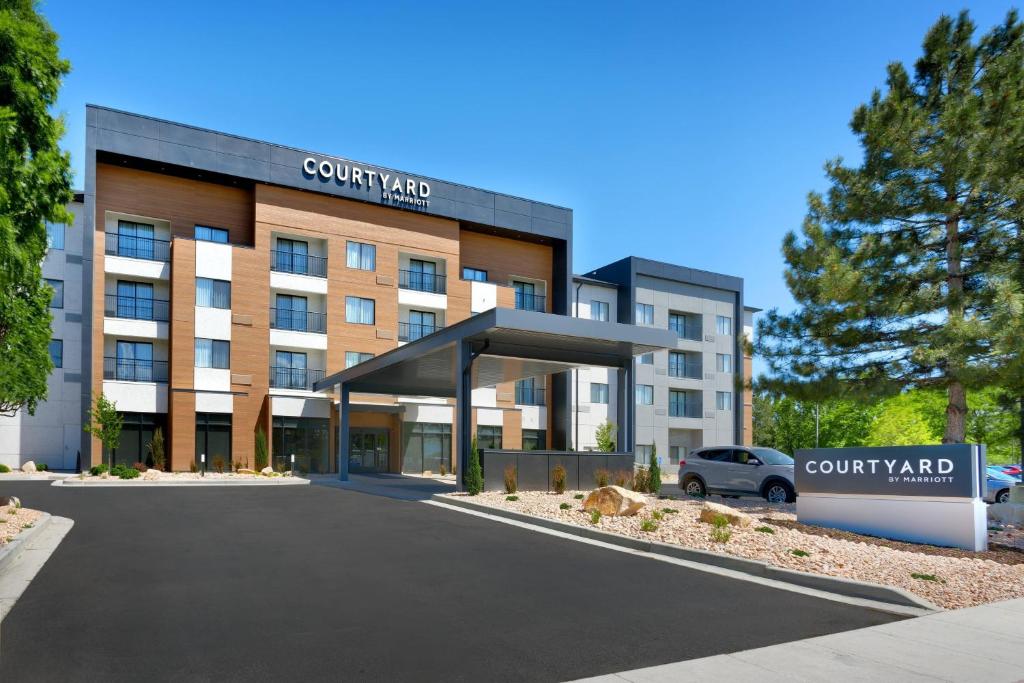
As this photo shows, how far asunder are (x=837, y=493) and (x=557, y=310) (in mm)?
33027

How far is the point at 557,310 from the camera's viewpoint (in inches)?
1823

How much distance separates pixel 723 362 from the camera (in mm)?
54438

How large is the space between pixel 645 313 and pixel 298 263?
23334 mm

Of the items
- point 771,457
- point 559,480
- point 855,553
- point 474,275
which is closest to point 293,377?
point 474,275

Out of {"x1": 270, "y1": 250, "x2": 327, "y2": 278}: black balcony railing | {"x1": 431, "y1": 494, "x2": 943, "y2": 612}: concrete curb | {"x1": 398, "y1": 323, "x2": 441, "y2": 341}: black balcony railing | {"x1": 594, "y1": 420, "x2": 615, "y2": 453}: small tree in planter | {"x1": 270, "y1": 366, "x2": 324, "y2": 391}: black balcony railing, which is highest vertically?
{"x1": 270, "y1": 250, "x2": 327, "y2": 278}: black balcony railing

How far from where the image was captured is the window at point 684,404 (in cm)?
5209

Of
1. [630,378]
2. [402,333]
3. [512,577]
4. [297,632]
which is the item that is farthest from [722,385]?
[297,632]

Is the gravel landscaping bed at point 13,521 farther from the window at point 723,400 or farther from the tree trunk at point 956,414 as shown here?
the window at point 723,400

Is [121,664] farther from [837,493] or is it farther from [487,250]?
[487,250]

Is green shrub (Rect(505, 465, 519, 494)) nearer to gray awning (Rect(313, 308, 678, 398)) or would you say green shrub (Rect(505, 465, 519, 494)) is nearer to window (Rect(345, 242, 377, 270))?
gray awning (Rect(313, 308, 678, 398))

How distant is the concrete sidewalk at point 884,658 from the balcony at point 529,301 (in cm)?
3836

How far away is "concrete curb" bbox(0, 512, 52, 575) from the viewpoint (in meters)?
9.83

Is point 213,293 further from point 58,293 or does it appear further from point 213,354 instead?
point 58,293

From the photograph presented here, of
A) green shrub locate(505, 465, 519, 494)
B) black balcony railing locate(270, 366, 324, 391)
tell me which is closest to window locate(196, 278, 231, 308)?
black balcony railing locate(270, 366, 324, 391)
